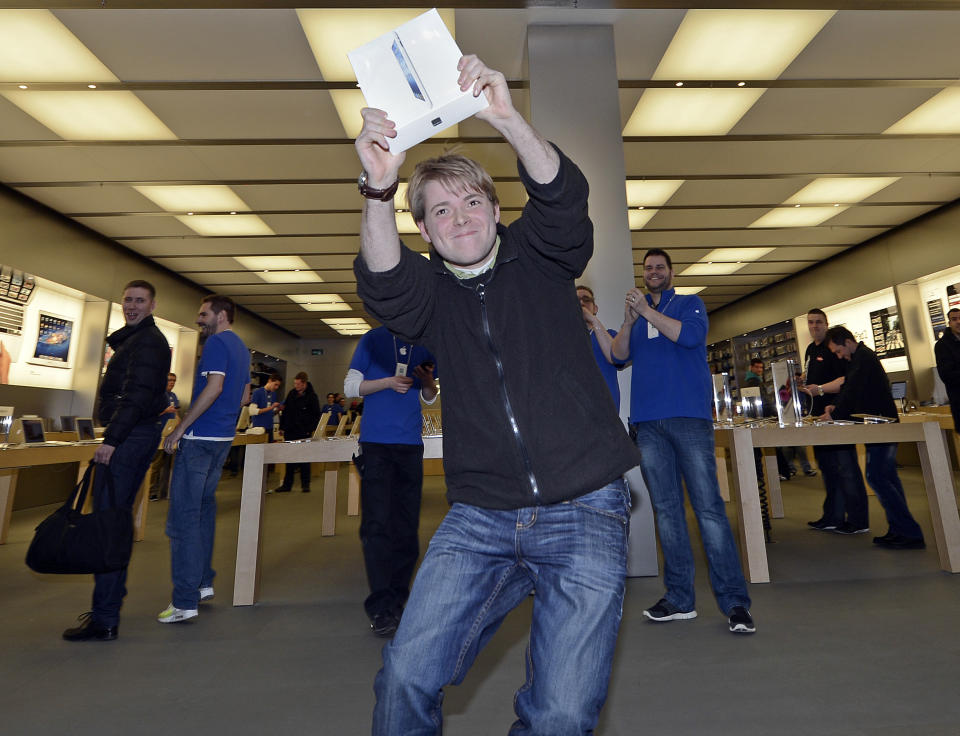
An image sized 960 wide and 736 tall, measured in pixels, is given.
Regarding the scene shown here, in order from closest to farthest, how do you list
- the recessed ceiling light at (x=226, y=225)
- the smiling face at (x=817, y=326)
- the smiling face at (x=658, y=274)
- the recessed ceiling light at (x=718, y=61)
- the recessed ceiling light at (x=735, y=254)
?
the smiling face at (x=658, y=274) → the recessed ceiling light at (x=718, y=61) → the smiling face at (x=817, y=326) → the recessed ceiling light at (x=226, y=225) → the recessed ceiling light at (x=735, y=254)

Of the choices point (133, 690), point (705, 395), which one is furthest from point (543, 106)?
point (133, 690)

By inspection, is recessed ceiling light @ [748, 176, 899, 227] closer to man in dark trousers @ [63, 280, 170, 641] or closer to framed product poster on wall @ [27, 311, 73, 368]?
man in dark trousers @ [63, 280, 170, 641]

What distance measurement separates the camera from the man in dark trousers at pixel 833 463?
4.09 metres

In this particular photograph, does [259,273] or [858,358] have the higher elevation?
[259,273]

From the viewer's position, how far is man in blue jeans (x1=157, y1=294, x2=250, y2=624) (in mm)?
2617

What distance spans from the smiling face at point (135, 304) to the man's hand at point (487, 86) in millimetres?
2264

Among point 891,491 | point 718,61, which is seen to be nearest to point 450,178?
point 891,491

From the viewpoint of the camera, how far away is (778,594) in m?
2.71

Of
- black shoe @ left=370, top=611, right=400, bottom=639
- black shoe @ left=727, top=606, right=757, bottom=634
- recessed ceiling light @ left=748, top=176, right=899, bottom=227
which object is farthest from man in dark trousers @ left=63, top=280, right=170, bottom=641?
recessed ceiling light @ left=748, top=176, right=899, bottom=227

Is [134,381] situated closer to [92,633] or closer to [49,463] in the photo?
[92,633]

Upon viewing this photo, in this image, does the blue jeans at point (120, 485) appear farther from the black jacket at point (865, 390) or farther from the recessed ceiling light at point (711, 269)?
the recessed ceiling light at point (711, 269)

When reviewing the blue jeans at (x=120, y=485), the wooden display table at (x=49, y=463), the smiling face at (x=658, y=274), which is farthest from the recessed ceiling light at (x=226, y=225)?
the smiling face at (x=658, y=274)

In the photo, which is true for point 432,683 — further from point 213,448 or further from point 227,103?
point 227,103

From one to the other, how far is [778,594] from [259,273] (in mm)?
9595
